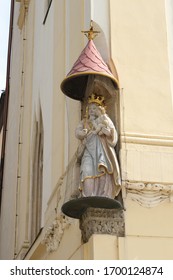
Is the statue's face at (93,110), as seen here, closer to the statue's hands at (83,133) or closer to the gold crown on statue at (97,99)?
the gold crown on statue at (97,99)

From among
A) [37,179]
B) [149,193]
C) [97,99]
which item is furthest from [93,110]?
[37,179]

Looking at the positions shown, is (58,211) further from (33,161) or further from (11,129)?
(11,129)

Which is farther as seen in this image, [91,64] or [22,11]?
[22,11]

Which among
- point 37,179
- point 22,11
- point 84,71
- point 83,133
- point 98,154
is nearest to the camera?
point 98,154

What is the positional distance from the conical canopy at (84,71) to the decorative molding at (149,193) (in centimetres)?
141

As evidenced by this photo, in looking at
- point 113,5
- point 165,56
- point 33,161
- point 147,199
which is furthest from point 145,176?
point 33,161

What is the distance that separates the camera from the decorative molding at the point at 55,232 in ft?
33.7

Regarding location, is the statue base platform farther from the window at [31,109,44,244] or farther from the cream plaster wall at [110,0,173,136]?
the window at [31,109,44,244]

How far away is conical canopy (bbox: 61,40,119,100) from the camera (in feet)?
30.5

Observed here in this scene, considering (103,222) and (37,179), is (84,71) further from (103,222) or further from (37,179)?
(37,179)

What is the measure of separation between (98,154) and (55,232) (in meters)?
2.30

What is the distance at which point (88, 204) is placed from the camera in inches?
343
